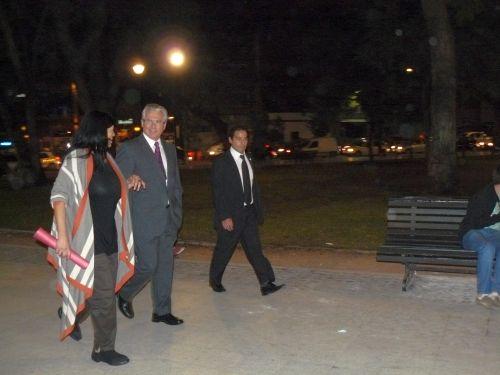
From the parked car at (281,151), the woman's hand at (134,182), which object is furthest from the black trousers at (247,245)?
the parked car at (281,151)

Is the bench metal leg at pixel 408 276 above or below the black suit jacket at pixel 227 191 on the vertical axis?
below

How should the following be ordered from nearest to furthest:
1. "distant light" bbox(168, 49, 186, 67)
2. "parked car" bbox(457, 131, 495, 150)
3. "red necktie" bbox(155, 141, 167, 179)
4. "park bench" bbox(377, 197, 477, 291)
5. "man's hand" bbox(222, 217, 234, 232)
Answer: "red necktie" bbox(155, 141, 167, 179)
"man's hand" bbox(222, 217, 234, 232)
"park bench" bbox(377, 197, 477, 291)
"distant light" bbox(168, 49, 186, 67)
"parked car" bbox(457, 131, 495, 150)

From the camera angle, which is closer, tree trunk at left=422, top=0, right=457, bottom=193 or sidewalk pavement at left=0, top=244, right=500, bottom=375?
sidewalk pavement at left=0, top=244, right=500, bottom=375

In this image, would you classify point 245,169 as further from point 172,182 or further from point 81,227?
point 81,227

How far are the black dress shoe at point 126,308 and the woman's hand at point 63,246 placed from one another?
5.61 feet

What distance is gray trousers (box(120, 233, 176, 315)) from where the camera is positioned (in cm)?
640

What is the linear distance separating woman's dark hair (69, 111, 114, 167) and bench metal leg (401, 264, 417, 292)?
374 cm

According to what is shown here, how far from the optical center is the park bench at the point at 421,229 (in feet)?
25.6

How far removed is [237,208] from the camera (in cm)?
748

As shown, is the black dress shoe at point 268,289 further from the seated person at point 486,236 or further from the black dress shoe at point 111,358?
the black dress shoe at point 111,358

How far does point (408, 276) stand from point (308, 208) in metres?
6.97

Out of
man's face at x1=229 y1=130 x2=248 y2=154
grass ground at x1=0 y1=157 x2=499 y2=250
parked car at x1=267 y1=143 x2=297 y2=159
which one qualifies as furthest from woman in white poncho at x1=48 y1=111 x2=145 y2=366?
parked car at x1=267 y1=143 x2=297 y2=159

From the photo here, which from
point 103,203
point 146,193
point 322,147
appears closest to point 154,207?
point 146,193

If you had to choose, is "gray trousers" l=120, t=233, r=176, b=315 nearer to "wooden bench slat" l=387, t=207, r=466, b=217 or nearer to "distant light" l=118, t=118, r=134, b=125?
"wooden bench slat" l=387, t=207, r=466, b=217
